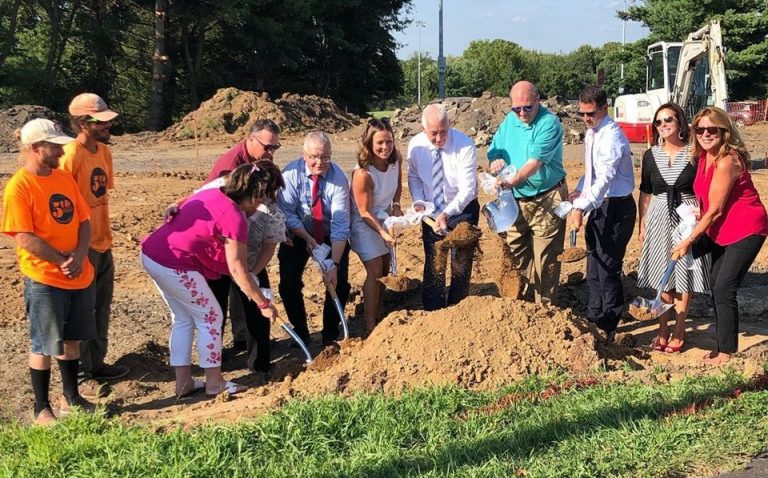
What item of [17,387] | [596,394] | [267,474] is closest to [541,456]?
[596,394]

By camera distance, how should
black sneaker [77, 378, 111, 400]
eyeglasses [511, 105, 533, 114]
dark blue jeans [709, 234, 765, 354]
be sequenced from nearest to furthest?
dark blue jeans [709, 234, 765, 354], black sneaker [77, 378, 111, 400], eyeglasses [511, 105, 533, 114]

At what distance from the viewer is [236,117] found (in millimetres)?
24953

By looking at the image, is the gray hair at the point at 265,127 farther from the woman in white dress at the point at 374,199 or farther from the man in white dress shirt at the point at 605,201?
the man in white dress shirt at the point at 605,201

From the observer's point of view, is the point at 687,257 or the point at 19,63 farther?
the point at 19,63

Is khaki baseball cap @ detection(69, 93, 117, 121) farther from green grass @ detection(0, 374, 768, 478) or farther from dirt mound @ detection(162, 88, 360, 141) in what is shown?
dirt mound @ detection(162, 88, 360, 141)

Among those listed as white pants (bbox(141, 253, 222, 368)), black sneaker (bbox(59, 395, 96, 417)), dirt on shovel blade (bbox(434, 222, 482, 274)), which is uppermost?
dirt on shovel blade (bbox(434, 222, 482, 274))

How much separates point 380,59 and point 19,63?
18.9m

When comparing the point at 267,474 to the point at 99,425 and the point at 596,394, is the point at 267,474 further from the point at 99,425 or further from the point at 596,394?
the point at 596,394

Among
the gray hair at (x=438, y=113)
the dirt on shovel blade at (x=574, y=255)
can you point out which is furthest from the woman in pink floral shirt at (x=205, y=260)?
the dirt on shovel blade at (x=574, y=255)

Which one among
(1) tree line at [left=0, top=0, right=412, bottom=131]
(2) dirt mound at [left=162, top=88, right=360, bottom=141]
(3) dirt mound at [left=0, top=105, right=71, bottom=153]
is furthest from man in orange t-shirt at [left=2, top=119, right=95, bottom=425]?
(1) tree line at [left=0, top=0, right=412, bottom=131]

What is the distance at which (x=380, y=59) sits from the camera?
41188 mm

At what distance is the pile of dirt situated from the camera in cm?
2406

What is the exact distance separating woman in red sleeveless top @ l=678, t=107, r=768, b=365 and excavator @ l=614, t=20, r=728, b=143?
32.7 ft

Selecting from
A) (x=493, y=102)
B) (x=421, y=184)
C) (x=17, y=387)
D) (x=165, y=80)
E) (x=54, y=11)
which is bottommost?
(x=17, y=387)
